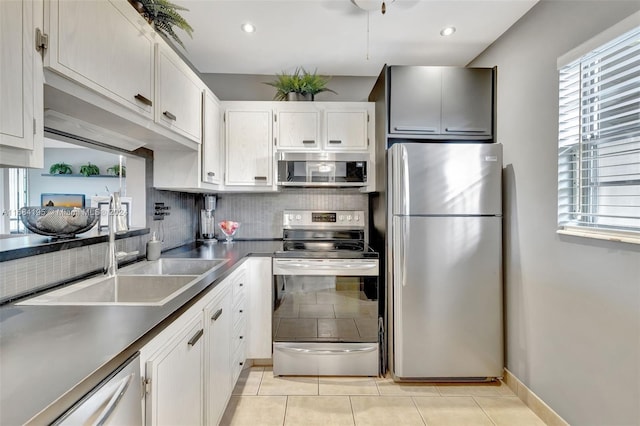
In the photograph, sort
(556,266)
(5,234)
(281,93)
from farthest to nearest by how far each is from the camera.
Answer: (281,93)
(556,266)
(5,234)

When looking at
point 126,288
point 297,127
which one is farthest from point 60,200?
point 297,127

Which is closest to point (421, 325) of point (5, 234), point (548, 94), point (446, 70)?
point (548, 94)

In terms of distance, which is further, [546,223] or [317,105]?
[317,105]

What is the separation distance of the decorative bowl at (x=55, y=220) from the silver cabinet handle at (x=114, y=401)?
0.96m

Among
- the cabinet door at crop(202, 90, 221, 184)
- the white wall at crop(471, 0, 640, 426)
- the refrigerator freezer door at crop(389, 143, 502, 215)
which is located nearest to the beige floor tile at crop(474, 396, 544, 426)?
the white wall at crop(471, 0, 640, 426)

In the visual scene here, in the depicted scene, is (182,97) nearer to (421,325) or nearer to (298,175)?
(298,175)

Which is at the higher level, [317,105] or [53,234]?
[317,105]

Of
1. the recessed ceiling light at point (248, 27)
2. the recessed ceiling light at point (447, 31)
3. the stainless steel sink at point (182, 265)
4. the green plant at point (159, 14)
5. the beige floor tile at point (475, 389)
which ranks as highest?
the recessed ceiling light at point (447, 31)

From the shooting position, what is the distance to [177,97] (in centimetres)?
179

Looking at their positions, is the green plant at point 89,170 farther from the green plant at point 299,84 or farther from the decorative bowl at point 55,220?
the green plant at point 299,84

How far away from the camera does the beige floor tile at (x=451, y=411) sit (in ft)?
5.90

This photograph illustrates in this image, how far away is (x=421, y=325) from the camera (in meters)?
2.10

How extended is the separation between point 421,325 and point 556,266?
35.0 inches

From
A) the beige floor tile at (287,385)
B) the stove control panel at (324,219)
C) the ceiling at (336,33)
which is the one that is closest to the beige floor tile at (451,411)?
the beige floor tile at (287,385)
